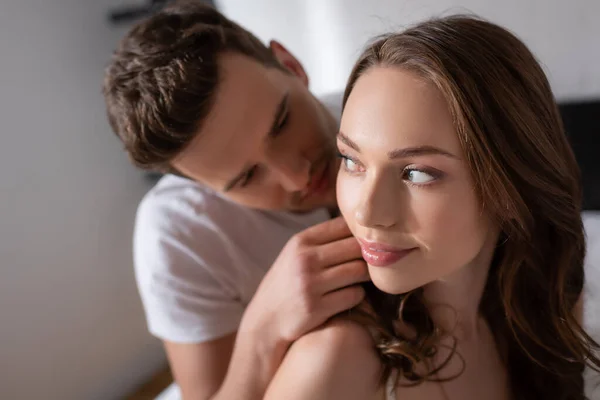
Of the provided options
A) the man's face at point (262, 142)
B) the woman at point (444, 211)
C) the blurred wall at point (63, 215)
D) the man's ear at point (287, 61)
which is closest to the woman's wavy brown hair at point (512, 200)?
the woman at point (444, 211)

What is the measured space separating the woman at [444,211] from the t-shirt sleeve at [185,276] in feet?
1.14

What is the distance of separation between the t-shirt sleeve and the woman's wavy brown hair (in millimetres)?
405

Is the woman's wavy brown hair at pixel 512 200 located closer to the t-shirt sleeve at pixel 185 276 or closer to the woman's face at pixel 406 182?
the woman's face at pixel 406 182

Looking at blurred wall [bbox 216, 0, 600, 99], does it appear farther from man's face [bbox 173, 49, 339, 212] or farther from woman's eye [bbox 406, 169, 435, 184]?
woman's eye [bbox 406, 169, 435, 184]

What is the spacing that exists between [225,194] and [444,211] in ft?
1.51

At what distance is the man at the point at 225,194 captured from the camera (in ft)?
2.40

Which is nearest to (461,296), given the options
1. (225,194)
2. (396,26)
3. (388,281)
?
(388,281)

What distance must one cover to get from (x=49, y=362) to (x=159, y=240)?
762 mm

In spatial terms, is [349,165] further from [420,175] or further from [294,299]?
[294,299]

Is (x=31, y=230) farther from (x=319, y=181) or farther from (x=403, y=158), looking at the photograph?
(x=403, y=158)

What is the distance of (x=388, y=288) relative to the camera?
2.03 ft

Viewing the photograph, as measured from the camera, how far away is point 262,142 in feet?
2.63

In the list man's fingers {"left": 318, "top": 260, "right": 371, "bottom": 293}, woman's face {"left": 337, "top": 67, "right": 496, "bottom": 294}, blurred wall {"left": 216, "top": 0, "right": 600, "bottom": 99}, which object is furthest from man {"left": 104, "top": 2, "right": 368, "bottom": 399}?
blurred wall {"left": 216, "top": 0, "right": 600, "bottom": 99}

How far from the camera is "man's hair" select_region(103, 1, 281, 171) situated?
2.48ft
